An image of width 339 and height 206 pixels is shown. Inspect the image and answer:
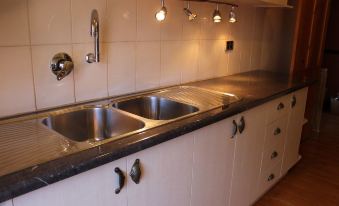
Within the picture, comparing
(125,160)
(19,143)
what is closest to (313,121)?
(125,160)

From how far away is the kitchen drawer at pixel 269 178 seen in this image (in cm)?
211

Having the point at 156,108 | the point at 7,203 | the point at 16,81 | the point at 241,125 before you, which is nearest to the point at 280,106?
the point at 241,125

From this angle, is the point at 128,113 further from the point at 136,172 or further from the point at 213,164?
the point at 213,164

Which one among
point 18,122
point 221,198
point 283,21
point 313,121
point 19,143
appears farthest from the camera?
point 313,121

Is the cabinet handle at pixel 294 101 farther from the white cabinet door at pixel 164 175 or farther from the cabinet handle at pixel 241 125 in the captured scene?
the white cabinet door at pixel 164 175

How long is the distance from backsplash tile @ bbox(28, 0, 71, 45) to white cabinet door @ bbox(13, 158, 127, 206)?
67 cm

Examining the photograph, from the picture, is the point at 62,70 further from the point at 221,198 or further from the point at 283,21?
the point at 283,21

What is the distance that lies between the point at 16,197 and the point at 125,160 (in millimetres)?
370

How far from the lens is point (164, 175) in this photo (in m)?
1.26

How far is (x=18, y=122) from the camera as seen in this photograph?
121 centimetres

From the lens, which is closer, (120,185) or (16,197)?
(16,197)

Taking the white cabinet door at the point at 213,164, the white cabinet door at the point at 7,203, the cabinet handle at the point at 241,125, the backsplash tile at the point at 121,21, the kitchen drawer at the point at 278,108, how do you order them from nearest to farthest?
the white cabinet door at the point at 7,203 < the white cabinet door at the point at 213,164 < the backsplash tile at the point at 121,21 < the cabinet handle at the point at 241,125 < the kitchen drawer at the point at 278,108

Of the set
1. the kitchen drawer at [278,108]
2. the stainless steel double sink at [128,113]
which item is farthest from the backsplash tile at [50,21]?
the kitchen drawer at [278,108]

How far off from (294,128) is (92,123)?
167cm
